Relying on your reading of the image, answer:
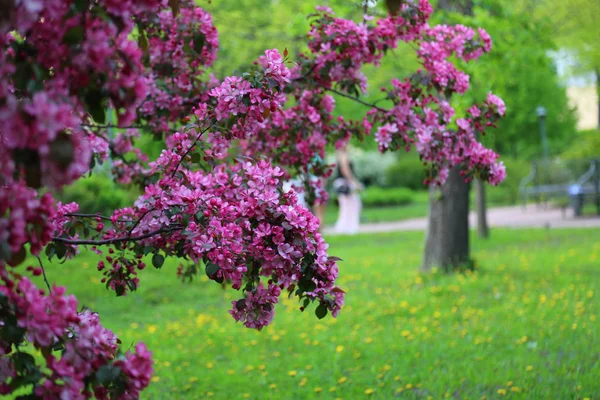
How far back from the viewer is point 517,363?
5.14m

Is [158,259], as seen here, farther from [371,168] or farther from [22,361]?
[371,168]

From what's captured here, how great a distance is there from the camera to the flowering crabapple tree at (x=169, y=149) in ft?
5.61

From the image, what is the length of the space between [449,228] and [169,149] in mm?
6352

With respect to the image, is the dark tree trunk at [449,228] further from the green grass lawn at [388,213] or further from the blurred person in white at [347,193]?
the green grass lawn at [388,213]

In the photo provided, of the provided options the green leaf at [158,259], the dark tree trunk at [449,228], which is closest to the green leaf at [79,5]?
the green leaf at [158,259]

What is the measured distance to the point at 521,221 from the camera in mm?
16781

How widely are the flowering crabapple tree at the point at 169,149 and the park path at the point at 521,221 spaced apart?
1097cm

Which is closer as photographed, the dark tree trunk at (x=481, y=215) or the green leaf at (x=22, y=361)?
the green leaf at (x=22, y=361)

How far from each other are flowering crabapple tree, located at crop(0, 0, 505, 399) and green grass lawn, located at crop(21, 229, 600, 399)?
1.56 m

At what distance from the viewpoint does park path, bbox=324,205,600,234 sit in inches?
587

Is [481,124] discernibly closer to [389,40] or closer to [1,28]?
[389,40]

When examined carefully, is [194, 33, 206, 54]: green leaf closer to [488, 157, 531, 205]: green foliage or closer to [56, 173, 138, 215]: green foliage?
[56, 173, 138, 215]: green foliage

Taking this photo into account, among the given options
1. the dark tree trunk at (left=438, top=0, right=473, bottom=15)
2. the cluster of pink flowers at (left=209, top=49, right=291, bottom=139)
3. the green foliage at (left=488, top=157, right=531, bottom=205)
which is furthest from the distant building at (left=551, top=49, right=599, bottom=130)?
the cluster of pink flowers at (left=209, top=49, right=291, bottom=139)

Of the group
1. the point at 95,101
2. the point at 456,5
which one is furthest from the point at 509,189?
the point at 95,101
